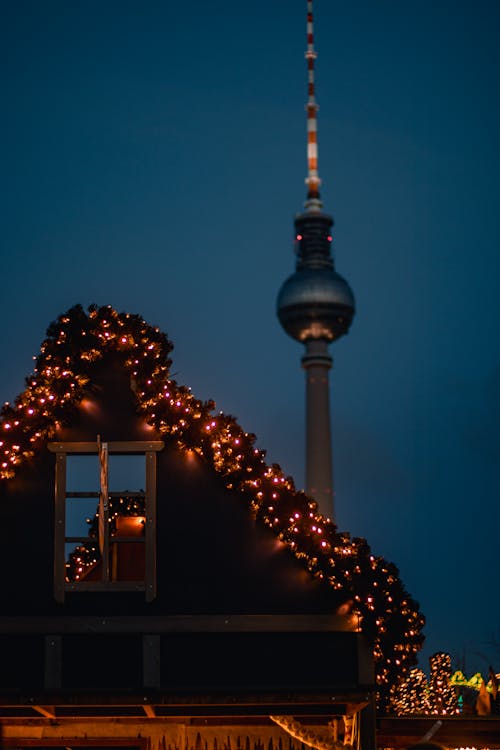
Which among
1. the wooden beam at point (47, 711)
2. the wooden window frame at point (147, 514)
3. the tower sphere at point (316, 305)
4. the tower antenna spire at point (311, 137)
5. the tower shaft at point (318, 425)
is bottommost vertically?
the wooden beam at point (47, 711)

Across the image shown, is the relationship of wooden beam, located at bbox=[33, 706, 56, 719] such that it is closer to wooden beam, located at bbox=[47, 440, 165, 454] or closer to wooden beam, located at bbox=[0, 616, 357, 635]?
wooden beam, located at bbox=[0, 616, 357, 635]

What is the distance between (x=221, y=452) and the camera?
17688 millimetres

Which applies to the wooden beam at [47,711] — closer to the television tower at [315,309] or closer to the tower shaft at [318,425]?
the television tower at [315,309]

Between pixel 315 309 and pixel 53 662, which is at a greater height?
pixel 315 309

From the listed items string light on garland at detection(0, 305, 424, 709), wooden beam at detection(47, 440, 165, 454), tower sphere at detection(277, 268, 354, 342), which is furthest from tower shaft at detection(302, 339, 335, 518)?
wooden beam at detection(47, 440, 165, 454)

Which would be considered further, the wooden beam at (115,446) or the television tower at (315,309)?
the television tower at (315,309)

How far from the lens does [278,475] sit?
18000 mm

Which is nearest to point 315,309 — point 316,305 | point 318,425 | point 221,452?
point 316,305

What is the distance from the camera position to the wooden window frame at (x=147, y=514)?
1728cm

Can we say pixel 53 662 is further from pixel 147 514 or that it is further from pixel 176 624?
pixel 147 514

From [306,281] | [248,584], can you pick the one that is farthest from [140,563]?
[306,281]

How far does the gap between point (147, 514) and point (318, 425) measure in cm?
15152

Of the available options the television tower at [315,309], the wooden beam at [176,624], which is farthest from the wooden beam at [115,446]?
the television tower at [315,309]

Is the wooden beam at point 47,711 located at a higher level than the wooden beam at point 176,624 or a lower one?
lower
